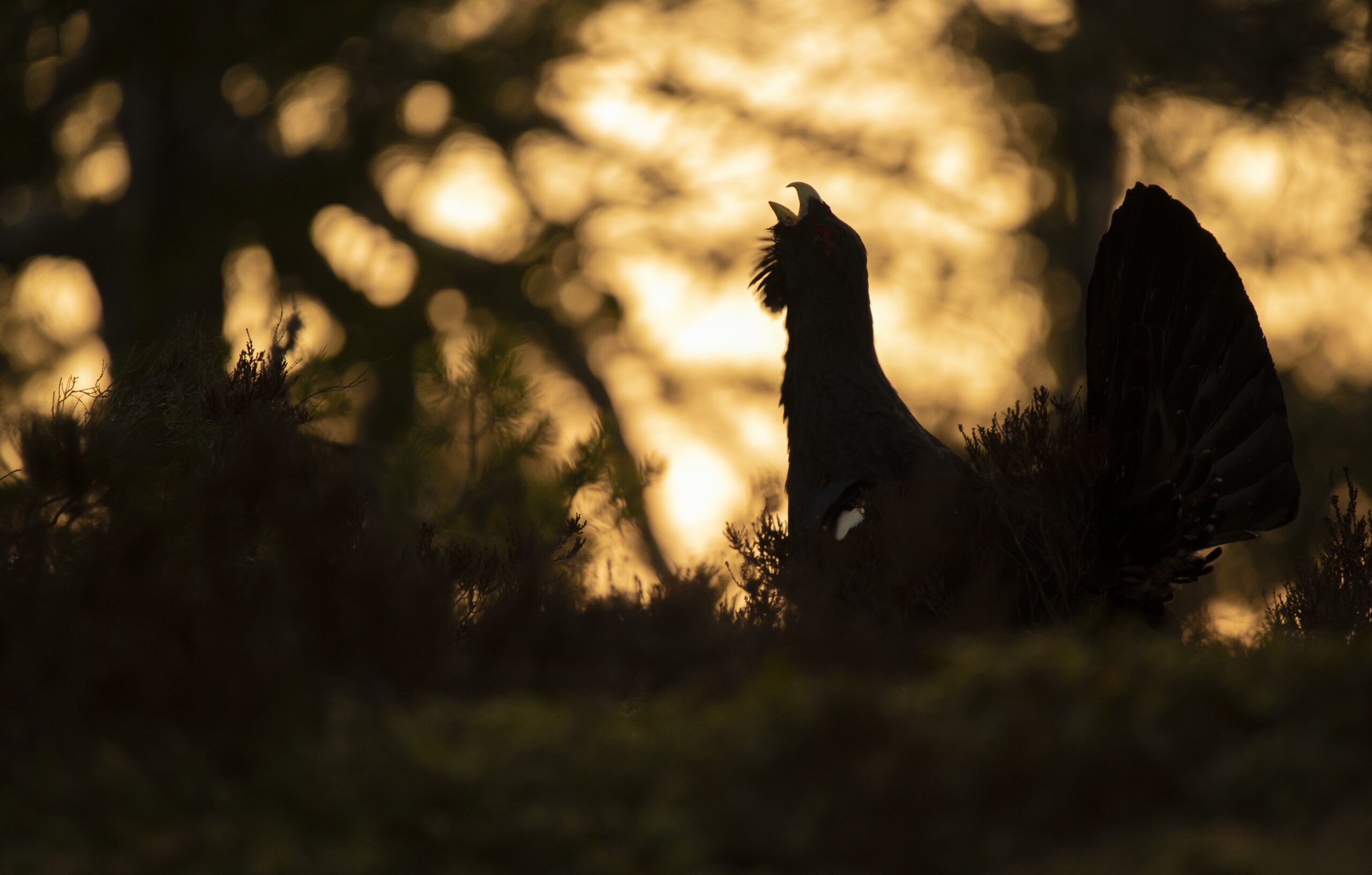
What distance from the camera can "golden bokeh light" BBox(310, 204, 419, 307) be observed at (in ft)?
45.6

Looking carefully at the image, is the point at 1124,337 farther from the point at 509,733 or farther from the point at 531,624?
the point at 509,733

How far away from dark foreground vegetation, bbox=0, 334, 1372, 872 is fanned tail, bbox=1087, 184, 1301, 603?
55 cm

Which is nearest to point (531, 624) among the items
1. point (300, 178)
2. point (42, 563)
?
point (42, 563)

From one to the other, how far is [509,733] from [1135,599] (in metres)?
2.99

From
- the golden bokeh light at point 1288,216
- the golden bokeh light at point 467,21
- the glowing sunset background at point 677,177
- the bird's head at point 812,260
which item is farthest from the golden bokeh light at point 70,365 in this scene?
the golden bokeh light at point 1288,216

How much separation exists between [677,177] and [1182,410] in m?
11.1

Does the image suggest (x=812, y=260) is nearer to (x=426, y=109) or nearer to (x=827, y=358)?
(x=827, y=358)

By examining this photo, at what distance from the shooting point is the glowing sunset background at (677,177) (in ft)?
44.9

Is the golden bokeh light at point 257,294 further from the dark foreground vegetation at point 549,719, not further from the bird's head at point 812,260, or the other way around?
the dark foreground vegetation at point 549,719

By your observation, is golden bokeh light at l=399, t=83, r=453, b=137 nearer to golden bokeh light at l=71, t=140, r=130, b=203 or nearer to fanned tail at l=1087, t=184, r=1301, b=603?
golden bokeh light at l=71, t=140, r=130, b=203

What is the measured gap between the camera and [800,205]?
5.81 m

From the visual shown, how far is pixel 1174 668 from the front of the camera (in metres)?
2.92

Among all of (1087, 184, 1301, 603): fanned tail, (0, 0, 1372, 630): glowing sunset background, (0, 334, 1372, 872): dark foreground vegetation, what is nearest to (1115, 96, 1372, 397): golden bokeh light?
(0, 0, 1372, 630): glowing sunset background

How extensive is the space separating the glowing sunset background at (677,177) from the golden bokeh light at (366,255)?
4cm
